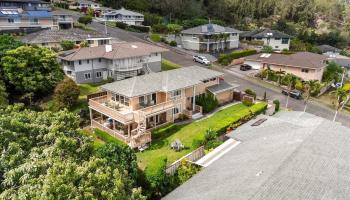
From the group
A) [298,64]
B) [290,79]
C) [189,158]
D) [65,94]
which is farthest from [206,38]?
[189,158]

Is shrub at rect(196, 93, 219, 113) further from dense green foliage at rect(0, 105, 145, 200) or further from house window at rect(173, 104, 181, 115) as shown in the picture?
dense green foliage at rect(0, 105, 145, 200)

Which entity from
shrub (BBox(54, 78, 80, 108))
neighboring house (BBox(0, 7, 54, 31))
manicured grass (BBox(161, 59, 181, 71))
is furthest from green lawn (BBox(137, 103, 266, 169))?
neighboring house (BBox(0, 7, 54, 31))

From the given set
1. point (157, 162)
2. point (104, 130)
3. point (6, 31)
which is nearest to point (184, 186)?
point (157, 162)

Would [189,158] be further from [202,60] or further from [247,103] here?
[202,60]

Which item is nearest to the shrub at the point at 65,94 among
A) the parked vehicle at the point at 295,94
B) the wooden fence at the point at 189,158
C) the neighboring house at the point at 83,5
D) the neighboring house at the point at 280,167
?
the wooden fence at the point at 189,158

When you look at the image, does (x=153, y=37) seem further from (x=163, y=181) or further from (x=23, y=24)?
(x=163, y=181)

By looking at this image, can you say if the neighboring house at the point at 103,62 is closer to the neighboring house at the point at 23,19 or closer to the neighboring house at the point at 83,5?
the neighboring house at the point at 23,19

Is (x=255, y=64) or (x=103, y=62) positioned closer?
(x=103, y=62)
